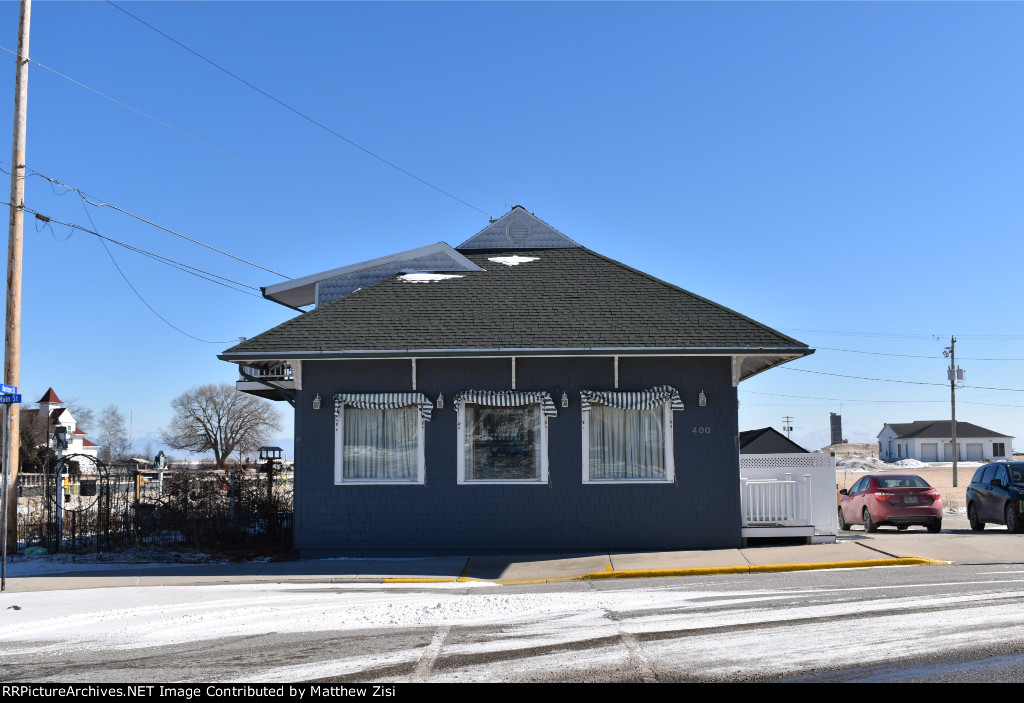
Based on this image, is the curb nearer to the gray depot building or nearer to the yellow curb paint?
the yellow curb paint

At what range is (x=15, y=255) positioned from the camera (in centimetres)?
1546

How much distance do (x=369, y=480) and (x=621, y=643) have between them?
7.63 metres

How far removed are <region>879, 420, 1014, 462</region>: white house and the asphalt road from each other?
95622 mm

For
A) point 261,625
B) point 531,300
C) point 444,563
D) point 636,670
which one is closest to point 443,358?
point 531,300

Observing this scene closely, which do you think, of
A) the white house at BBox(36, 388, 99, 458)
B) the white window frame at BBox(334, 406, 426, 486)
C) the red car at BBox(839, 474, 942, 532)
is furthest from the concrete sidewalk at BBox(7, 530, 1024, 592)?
the white house at BBox(36, 388, 99, 458)

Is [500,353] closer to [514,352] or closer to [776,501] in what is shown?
[514,352]

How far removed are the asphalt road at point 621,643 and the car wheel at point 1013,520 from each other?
7.43 meters

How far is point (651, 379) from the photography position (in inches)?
584

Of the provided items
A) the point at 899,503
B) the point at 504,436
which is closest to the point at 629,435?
the point at 504,436

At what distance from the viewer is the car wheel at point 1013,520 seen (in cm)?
1745

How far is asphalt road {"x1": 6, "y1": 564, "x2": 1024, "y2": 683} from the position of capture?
22.7 ft

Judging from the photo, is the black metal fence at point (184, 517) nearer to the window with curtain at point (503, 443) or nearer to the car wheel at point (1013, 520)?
the window with curtain at point (503, 443)

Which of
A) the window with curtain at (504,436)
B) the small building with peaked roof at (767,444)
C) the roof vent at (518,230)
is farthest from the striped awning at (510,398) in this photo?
the small building with peaked roof at (767,444)
